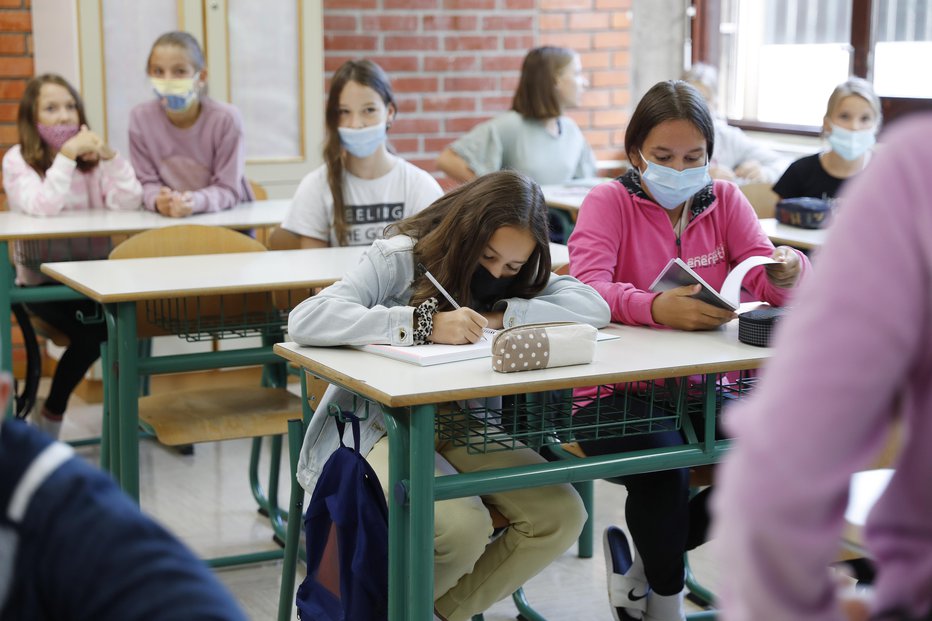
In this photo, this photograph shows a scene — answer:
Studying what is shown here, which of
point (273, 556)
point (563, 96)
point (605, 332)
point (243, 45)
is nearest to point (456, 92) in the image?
point (563, 96)

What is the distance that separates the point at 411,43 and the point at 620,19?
1077mm

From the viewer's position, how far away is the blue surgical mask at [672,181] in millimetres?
2389

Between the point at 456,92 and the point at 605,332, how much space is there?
3.27 meters

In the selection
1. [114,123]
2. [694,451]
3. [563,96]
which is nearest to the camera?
[694,451]

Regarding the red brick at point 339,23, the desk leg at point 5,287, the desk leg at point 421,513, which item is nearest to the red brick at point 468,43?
the red brick at point 339,23

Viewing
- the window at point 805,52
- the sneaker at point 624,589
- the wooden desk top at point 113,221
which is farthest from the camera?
the window at point 805,52

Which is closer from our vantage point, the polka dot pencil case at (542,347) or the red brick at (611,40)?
the polka dot pencil case at (542,347)

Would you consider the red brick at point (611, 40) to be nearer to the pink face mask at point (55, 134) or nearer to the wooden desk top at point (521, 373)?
the pink face mask at point (55, 134)

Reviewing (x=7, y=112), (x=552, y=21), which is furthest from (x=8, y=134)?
(x=552, y=21)

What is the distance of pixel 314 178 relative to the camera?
3.34m

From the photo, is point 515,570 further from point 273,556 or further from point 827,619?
point 827,619

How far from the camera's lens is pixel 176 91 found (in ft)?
13.0

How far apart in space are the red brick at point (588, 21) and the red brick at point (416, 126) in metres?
0.84

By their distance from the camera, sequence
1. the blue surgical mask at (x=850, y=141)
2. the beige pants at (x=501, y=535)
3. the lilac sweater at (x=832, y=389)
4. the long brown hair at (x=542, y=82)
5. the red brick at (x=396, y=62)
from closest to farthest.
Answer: the lilac sweater at (x=832, y=389), the beige pants at (x=501, y=535), the blue surgical mask at (x=850, y=141), the long brown hair at (x=542, y=82), the red brick at (x=396, y=62)
